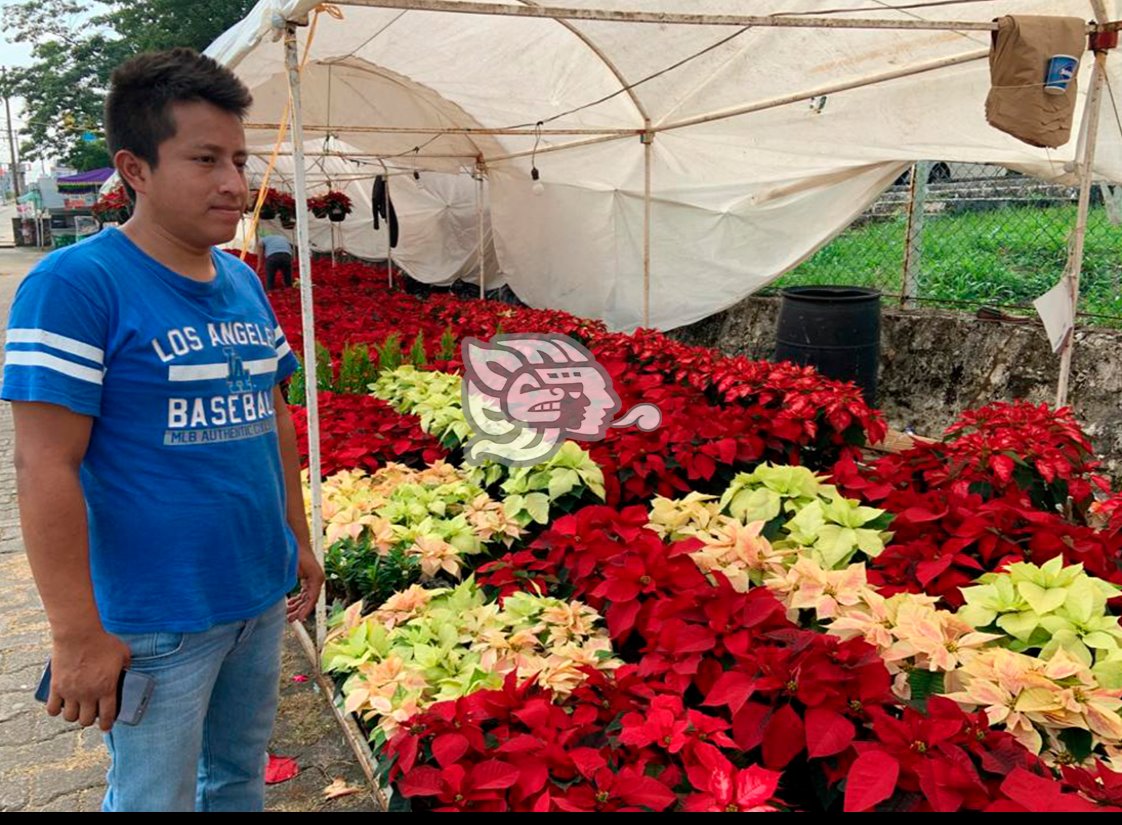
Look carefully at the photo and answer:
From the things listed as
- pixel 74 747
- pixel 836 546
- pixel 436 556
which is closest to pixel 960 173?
pixel 836 546

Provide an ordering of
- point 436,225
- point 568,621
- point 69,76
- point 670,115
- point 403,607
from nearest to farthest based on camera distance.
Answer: point 568,621 → point 403,607 → point 670,115 → point 436,225 → point 69,76

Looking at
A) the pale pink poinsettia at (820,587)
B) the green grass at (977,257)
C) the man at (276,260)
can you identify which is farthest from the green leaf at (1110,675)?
the man at (276,260)

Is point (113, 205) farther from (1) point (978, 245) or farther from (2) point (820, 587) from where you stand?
(2) point (820, 587)

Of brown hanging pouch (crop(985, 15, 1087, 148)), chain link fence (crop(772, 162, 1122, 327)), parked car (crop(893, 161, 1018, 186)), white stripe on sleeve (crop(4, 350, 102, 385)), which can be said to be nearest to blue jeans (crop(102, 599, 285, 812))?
white stripe on sleeve (crop(4, 350, 102, 385))

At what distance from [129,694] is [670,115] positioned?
5.52 m

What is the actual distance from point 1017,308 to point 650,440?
3924 mm

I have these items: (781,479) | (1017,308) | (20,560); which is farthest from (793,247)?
(20,560)

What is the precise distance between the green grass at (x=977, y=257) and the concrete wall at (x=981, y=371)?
115cm

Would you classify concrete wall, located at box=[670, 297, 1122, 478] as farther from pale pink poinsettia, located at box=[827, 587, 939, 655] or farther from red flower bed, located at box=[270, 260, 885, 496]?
pale pink poinsettia, located at box=[827, 587, 939, 655]

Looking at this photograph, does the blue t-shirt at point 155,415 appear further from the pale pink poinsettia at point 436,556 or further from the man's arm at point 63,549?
the pale pink poinsettia at point 436,556

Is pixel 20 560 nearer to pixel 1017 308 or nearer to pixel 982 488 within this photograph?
pixel 982 488

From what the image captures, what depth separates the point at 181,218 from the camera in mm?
1445

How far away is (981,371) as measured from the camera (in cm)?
546

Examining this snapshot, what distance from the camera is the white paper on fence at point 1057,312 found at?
Answer: 3471 mm
